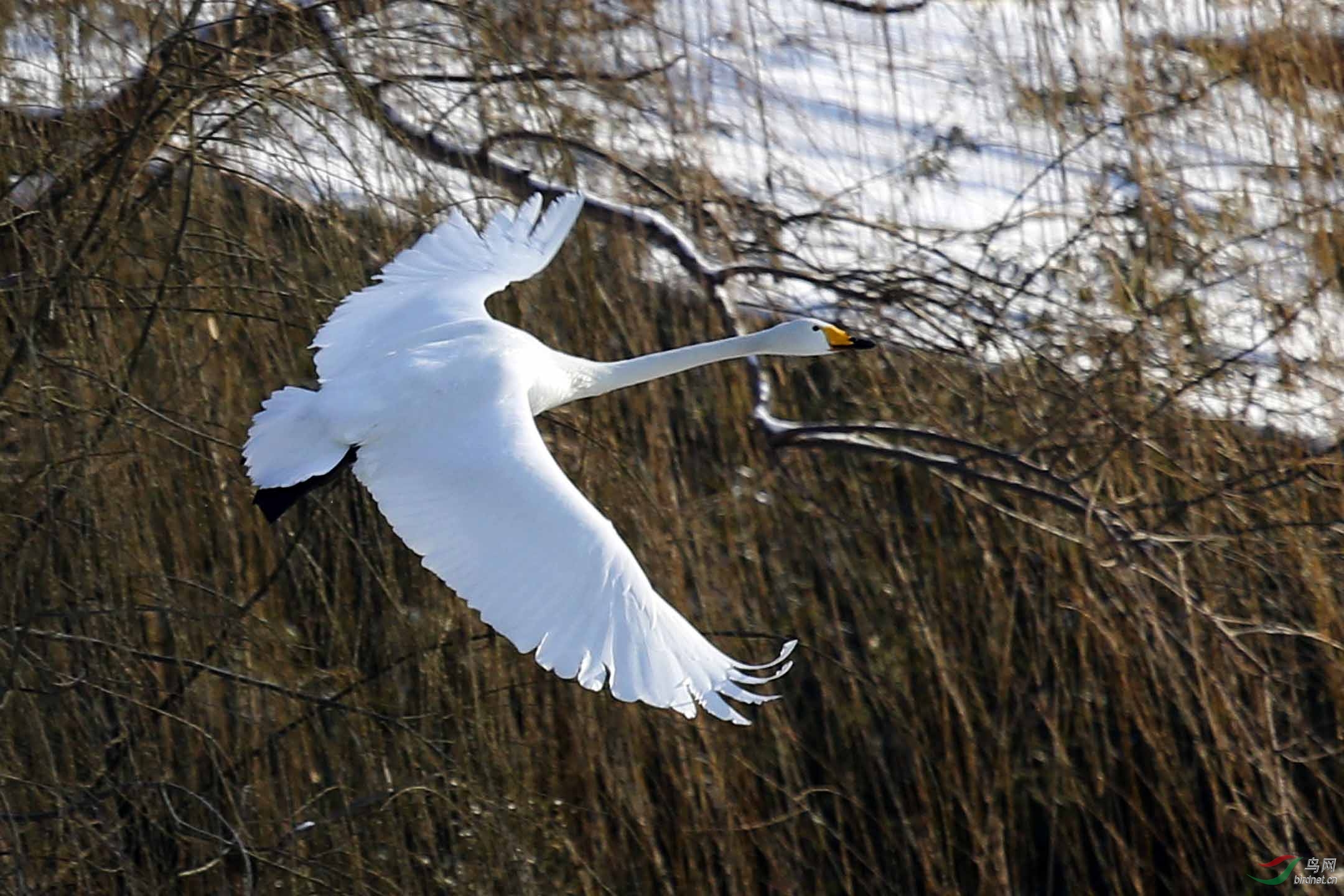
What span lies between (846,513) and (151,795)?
1764mm

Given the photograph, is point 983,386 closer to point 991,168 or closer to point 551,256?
point 551,256

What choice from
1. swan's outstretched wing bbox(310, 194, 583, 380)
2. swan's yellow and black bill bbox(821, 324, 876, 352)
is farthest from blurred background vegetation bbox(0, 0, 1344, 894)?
swan's yellow and black bill bbox(821, 324, 876, 352)

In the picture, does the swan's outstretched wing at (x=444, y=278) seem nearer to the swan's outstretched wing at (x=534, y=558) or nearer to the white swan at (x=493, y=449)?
the white swan at (x=493, y=449)

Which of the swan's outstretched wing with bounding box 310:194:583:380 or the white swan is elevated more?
the swan's outstretched wing with bounding box 310:194:583:380

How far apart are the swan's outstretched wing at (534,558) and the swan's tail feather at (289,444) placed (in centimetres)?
7

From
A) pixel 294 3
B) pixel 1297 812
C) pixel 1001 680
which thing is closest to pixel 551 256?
pixel 294 3

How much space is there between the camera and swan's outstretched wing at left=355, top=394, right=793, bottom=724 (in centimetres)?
234

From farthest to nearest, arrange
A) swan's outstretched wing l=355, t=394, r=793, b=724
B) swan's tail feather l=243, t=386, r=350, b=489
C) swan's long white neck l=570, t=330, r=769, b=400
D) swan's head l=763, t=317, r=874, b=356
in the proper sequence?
swan's head l=763, t=317, r=874, b=356 < swan's long white neck l=570, t=330, r=769, b=400 < swan's tail feather l=243, t=386, r=350, b=489 < swan's outstretched wing l=355, t=394, r=793, b=724

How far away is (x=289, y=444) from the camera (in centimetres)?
275

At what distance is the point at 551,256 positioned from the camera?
130 inches

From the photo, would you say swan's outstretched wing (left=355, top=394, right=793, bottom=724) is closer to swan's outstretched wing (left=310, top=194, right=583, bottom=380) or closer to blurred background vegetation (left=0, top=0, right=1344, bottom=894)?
blurred background vegetation (left=0, top=0, right=1344, bottom=894)

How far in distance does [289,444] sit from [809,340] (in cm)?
115

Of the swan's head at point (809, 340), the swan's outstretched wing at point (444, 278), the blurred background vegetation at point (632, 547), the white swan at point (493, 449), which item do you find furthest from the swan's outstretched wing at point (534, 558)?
the swan's head at point (809, 340)

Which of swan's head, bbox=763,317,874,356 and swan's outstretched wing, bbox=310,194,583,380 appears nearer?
swan's outstretched wing, bbox=310,194,583,380
